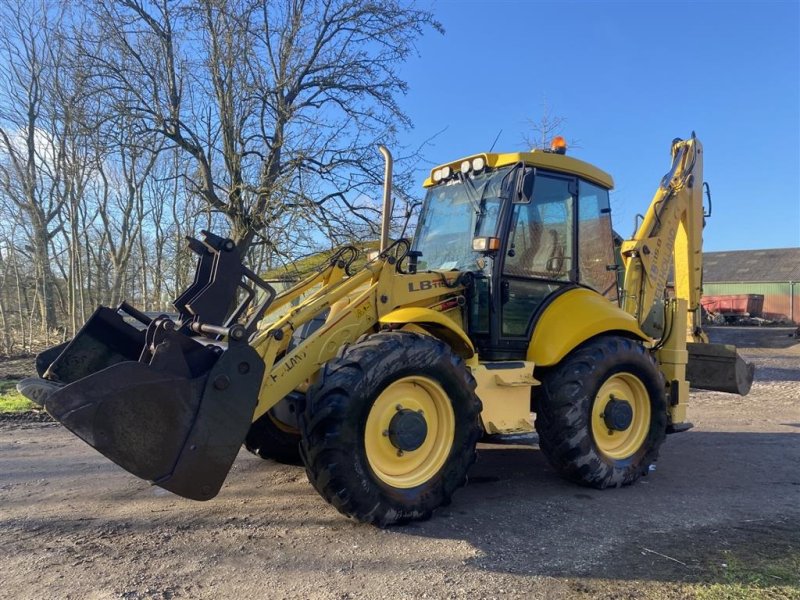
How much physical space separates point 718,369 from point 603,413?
2248 millimetres

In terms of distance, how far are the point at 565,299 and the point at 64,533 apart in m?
4.24

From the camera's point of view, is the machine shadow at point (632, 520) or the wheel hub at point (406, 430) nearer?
the machine shadow at point (632, 520)

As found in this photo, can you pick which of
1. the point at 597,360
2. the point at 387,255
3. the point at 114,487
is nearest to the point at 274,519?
the point at 114,487

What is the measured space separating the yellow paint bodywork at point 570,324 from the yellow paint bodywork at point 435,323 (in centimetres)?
72

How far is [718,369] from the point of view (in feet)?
22.0

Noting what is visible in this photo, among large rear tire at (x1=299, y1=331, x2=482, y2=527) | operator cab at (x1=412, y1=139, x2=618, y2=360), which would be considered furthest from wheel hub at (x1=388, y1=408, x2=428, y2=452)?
operator cab at (x1=412, y1=139, x2=618, y2=360)

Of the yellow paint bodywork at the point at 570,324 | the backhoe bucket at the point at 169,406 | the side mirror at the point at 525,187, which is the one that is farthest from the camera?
the yellow paint bodywork at the point at 570,324

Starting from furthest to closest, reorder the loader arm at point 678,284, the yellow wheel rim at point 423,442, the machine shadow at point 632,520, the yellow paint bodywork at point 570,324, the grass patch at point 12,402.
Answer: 1. the grass patch at point 12,402
2. the loader arm at point 678,284
3. the yellow paint bodywork at point 570,324
4. the yellow wheel rim at point 423,442
5. the machine shadow at point 632,520

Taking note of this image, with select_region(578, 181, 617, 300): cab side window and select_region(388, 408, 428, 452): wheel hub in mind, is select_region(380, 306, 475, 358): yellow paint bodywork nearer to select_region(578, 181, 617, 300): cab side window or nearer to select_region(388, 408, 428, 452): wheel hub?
select_region(388, 408, 428, 452): wheel hub

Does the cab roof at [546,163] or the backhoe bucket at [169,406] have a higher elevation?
the cab roof at [546,163]

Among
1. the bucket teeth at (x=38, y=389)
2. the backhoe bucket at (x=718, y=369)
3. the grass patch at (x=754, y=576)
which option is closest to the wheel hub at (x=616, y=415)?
the grass patch at (x=754, y=576)

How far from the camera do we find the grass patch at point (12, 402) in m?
9.01

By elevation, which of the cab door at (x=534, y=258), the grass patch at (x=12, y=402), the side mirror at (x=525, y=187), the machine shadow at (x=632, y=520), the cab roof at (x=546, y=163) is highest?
the cab roof at (x=546, y=163)

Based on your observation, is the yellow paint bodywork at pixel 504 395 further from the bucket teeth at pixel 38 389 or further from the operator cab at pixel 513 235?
the bucket teeth at pixel 38 389
